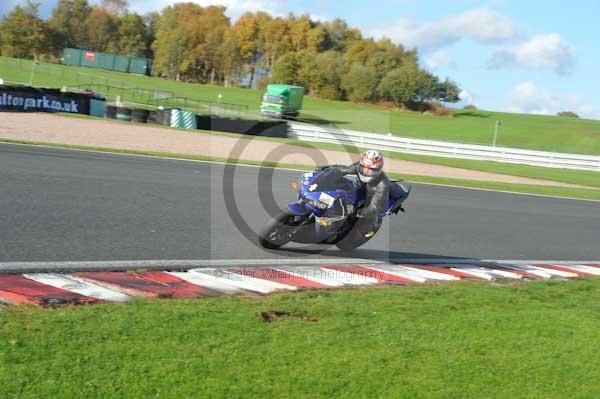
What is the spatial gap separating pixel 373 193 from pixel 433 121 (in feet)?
A: 204

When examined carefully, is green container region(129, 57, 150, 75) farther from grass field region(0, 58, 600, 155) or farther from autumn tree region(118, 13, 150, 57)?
autumn tree region(118, 13, 150, 57)

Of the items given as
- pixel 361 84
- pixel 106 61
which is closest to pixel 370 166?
pixel 361 84

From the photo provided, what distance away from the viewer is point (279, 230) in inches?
329

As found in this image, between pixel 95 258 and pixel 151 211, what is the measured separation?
3.13m

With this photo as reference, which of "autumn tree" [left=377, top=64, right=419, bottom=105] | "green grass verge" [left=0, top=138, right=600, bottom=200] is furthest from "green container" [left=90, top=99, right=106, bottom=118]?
"autumn tree" [left=377, top=64, right=419, bottom=105]

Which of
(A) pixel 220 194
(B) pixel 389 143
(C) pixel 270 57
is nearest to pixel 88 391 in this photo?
(A) pixel 220 194

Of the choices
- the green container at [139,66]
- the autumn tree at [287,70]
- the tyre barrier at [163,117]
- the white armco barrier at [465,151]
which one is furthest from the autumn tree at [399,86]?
the tyre barrier at [163,117]

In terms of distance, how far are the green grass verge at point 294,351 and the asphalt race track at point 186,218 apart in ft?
7.65

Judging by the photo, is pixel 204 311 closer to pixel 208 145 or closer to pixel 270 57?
pixel 208 145

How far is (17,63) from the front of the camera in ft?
225

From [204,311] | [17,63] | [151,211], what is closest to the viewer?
[204,311]

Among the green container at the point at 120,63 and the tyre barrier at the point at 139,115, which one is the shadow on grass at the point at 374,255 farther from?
the green container at the point at 120,63

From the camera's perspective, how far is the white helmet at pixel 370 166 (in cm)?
777

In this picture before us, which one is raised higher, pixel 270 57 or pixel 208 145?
pixel 270 57
